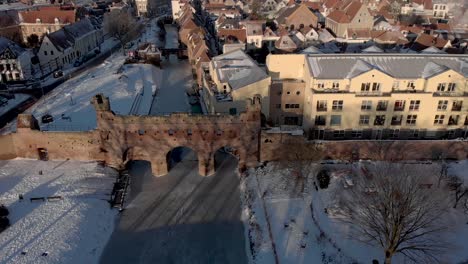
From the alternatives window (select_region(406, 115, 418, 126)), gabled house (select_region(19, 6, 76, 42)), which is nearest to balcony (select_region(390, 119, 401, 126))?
window (select_region(406, 115, 418, 126))

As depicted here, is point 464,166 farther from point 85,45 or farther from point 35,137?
point 85,45

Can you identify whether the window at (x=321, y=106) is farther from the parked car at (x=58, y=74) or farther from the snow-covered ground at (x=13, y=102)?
the parked car at (x=58, y=74)

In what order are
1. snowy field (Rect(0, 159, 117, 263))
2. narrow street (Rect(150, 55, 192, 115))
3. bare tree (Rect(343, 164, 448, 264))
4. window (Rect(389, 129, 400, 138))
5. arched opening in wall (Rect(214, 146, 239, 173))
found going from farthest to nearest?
1. narrow street (Rect(150, 55, 192, 115))
2. window (Rect(389, 129, 400, 138))
3. arched opening in wall (Rect(214, 146, 239, 173))
4. snowy field (Rect(0, 159, 117, 263))
5. bare tree (Rect(343, 164, 448, 264))

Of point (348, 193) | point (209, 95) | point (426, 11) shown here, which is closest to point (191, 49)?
point (209, 95)

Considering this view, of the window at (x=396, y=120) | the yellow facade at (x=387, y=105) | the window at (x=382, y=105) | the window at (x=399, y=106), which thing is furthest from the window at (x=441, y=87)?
the window at (x=382, y=105)

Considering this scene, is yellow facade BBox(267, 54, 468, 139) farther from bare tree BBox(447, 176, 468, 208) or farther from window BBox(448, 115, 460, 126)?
bare tree BBox(447, 176, 468, 208)

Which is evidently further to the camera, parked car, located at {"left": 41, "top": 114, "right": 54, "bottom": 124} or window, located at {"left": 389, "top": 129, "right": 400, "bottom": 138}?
parked car, located at {"left": 41, "top": 114, "right": 54, "bottom": 124}

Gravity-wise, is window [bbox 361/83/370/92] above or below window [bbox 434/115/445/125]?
above
